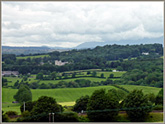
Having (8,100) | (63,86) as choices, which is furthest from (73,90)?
(8,100)

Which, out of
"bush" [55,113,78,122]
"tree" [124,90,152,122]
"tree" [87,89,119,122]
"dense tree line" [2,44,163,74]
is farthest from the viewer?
"dense tree line" [2,44,163,74]

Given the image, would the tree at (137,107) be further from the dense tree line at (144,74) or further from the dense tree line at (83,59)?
the dense tree line at (83,59)

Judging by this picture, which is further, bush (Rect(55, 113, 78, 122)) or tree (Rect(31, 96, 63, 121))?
tree (Rect(31, 96, 63, 121))

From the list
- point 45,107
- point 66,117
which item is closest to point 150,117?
point 66,117

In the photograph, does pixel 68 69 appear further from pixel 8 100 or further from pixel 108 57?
pixel 8 100

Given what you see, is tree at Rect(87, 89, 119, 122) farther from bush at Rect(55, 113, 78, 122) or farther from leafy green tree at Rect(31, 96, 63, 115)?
leafy green tree at Rect(31, 96, 63, 115)

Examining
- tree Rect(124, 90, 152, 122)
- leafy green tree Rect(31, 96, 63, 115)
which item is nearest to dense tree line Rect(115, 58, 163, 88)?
tree Rect(124, 90, 152, 122)

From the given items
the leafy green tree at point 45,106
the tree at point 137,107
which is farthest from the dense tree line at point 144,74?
the leafy green tree at point 45,106

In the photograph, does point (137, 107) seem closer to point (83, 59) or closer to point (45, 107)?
point (45, 107)
